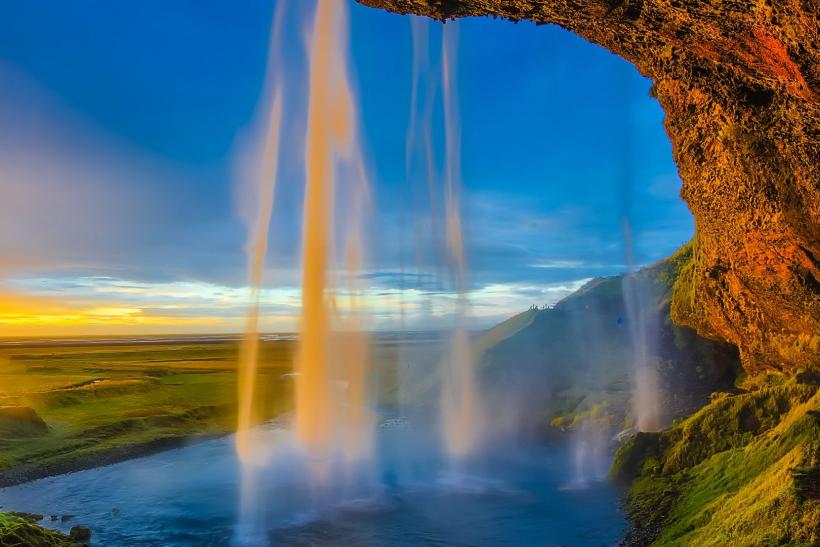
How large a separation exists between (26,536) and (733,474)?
2499 cm

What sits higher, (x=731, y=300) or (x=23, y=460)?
(x=731, y=300)

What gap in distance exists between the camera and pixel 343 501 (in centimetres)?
2330

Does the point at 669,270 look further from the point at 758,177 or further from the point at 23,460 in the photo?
the point at 23,460

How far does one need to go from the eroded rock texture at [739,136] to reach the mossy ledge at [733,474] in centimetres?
330

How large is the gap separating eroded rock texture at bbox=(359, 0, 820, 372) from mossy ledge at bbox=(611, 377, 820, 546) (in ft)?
10.8

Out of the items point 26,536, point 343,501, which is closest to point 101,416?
point 26,536

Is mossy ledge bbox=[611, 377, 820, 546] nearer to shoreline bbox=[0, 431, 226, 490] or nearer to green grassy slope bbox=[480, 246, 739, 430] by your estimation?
green grassy slope bbox=[480, 246, 739, 430]

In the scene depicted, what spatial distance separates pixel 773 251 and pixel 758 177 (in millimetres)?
3402

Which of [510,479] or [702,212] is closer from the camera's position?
[702,212]

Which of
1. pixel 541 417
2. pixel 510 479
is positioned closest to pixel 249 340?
pixel 510 479

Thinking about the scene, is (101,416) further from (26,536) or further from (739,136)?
(739,136)

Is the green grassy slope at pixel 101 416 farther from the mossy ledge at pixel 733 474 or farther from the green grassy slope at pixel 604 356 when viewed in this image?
the mossy ledge at pixel 733 474

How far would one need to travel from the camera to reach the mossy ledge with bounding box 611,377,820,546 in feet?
42.3

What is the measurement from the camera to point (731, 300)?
24.0 meters
